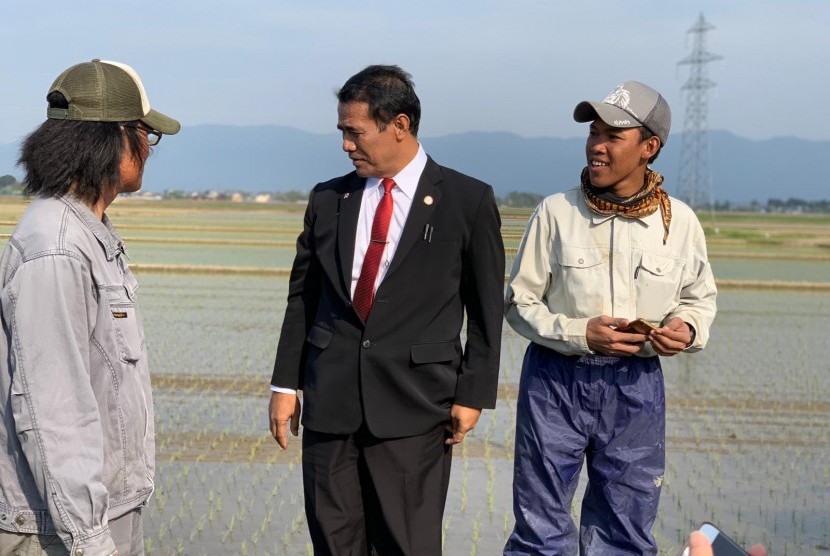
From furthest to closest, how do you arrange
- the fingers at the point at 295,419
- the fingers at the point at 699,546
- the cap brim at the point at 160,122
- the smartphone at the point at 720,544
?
the fingers at the point at 295,419 < the cap brim at the point at 160,122 < the smartphone at the point at 720,544 < the fingers at the point at 699,546

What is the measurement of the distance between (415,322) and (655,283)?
2.62 ft

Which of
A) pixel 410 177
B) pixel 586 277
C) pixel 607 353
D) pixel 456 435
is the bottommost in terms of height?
pixel 456 435

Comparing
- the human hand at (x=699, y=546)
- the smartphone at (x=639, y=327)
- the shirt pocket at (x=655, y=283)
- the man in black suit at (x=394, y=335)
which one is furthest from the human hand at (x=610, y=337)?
the human hand at (x=699, y=546)

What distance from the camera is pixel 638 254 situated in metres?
3.67

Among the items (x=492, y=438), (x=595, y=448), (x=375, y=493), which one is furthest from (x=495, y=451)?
(x=375, y=493)

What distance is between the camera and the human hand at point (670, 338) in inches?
139

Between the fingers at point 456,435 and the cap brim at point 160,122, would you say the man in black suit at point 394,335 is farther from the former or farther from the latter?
the cap brim at point 160,122

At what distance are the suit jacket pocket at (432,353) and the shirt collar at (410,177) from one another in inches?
18.4

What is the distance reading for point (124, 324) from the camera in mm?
2590

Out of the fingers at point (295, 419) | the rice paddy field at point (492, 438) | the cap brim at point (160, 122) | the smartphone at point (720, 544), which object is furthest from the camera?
the rice paddy field at point (492, 438)

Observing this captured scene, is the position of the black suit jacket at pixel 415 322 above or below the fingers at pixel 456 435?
above

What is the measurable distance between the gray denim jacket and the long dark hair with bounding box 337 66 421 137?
1.12 meters

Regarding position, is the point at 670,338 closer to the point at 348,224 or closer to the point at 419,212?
the point at 419,212

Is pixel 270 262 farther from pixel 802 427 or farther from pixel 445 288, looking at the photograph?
pixel 445 288
